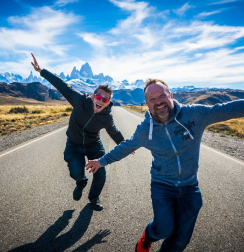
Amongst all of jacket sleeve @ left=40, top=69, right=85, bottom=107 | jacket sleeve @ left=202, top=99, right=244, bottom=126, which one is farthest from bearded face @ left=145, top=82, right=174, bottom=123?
jacket sleeve @ left=40, top=69, right=85, bottom=107

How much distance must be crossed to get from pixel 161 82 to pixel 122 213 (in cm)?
235

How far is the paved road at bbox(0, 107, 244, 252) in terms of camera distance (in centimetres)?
220

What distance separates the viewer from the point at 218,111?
2104 mm

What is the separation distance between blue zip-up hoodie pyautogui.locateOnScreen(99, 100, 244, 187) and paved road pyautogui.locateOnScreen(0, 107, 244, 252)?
3.14ft

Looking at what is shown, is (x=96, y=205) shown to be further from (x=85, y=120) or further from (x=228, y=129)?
(x=228, y=129)

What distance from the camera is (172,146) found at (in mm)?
2127

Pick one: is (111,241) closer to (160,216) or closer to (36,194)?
(160,216)

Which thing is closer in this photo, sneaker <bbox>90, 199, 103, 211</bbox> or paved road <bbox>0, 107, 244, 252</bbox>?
paved road <bbox>0, 107, 244, 252</bbox>

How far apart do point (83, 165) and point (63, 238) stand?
125 centimetres

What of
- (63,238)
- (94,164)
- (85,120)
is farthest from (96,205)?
(85,120)

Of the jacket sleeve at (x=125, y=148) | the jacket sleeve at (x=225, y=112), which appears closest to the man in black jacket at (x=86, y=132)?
the jacket sleeve at (x=125, y=148)

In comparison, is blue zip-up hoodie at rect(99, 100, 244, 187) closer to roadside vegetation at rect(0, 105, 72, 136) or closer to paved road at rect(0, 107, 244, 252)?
paved road at rect(0, 107, 244, 252)

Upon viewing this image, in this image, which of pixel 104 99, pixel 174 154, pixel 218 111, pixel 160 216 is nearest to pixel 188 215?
pixel 160 216

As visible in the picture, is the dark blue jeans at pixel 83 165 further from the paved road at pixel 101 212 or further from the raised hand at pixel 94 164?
the raised hand at pixel 94 164
